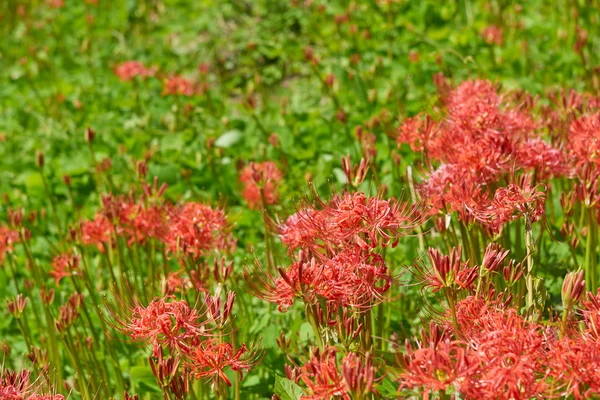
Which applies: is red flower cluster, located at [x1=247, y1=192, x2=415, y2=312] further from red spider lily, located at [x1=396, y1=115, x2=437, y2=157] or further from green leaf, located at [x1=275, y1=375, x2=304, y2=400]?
red spider lily, located at [x1=396, y1=115, x2=437, y2=157]

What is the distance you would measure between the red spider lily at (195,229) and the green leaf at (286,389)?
561 millimetres

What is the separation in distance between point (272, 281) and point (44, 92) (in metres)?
4.74

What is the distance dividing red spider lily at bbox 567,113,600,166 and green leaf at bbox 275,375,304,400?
3.60 feet

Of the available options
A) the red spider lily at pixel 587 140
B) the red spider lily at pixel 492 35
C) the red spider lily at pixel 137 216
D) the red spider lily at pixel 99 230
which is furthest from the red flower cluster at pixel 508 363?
the red spider lily at pixel 492 35

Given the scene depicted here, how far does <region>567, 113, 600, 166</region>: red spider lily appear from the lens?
90.8 inches

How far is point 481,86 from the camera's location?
9.09 feet

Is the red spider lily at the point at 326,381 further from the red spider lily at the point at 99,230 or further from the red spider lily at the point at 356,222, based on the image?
the red spider lily at the point at 99,230

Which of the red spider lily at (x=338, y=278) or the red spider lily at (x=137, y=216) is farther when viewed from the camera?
the red spider lily at (x=137, y=216)

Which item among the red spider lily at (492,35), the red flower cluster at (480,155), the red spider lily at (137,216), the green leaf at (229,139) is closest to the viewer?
the red flower cluster at (480,155)

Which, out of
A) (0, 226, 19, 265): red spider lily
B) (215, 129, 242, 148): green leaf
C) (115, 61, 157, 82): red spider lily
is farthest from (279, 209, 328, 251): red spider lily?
(115, 61, 157, 82): red spider lily

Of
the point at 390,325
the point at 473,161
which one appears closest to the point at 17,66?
the point at 390,325

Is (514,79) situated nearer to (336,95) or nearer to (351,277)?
(336,95)

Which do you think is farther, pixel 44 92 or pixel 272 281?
pixel 44 92

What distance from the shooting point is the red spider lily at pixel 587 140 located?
231cm
